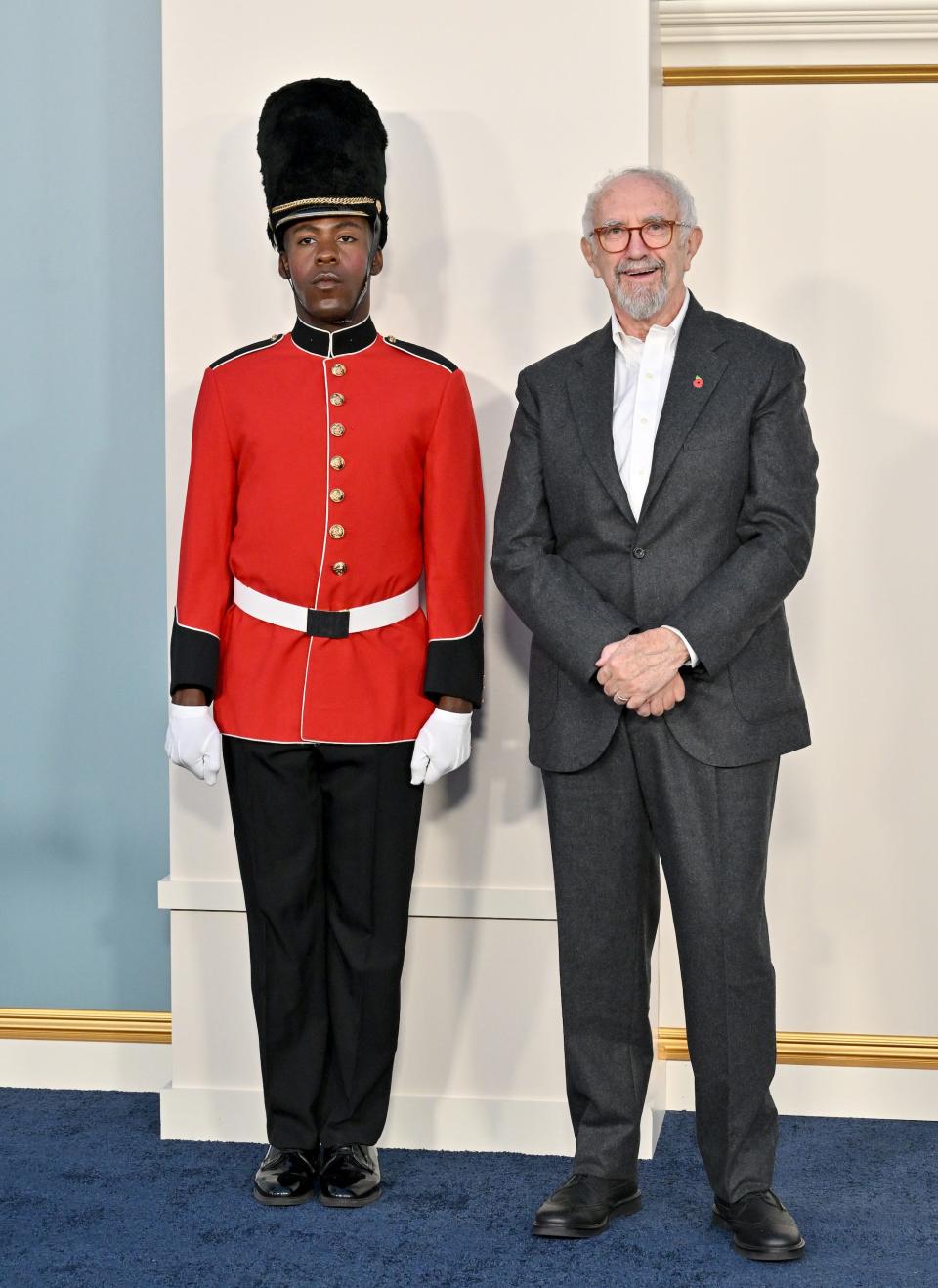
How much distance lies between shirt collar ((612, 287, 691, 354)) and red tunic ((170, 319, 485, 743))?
1.05 ft

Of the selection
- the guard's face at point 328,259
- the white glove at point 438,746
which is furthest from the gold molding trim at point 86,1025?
the guard's face at point 328,259

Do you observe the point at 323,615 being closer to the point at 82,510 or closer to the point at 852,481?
the point at 82,510

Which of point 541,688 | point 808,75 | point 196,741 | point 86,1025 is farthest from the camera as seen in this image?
point 86,1025

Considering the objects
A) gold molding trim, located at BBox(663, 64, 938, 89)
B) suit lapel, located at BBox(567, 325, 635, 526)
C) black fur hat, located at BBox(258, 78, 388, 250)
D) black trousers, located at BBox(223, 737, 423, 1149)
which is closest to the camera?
suit lapel, located at BBox(567, 325, 635, 526)

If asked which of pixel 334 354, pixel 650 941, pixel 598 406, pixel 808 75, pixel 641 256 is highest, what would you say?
pixel 808 75

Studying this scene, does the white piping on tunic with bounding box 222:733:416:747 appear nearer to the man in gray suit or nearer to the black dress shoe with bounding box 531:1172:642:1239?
the man in gray suit

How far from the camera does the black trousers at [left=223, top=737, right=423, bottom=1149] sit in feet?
9.27

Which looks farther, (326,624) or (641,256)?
(326,624)

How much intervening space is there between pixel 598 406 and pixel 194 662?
805 millimetres

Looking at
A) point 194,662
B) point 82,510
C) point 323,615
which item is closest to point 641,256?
point 323,615

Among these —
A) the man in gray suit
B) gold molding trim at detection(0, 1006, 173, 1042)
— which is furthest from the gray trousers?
gold molding trim at detection(0, 1006, 173, 1042)

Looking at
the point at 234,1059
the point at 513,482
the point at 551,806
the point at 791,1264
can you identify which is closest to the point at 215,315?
the point at 513,482

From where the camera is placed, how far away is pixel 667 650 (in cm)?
248

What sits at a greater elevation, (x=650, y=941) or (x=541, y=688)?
(x=541, y=688)
